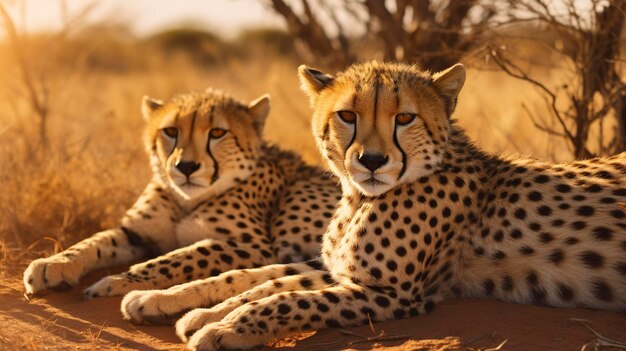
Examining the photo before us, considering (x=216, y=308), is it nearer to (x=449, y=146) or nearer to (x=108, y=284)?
(x=108, y=284)

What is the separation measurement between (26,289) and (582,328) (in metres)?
2.33

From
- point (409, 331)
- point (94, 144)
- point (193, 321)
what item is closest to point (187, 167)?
→ point (193, 321)

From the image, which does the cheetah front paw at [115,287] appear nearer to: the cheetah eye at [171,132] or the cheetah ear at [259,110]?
the cheetah eye at [171,132]

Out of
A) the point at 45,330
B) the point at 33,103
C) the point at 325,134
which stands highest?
the point at 33,103

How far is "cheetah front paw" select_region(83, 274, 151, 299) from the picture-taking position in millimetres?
3510

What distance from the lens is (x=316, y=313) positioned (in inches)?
112

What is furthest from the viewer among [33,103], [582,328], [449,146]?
[33,103]

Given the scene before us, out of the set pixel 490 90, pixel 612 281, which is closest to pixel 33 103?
pixel 612 281

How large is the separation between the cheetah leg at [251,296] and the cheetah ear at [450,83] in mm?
839

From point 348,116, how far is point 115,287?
1291mm

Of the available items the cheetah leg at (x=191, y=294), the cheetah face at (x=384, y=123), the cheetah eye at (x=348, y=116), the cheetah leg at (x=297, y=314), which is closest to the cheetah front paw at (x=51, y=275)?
the cheetah leg at (x=191, y=294)

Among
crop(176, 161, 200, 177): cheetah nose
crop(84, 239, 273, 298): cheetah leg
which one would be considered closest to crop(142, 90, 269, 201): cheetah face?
crop(176, 161, 200, 177): cheetah nose

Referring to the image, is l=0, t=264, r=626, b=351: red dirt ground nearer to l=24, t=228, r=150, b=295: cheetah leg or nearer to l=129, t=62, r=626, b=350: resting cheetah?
l=129, t=62, r=626, b=350: resting cheetah

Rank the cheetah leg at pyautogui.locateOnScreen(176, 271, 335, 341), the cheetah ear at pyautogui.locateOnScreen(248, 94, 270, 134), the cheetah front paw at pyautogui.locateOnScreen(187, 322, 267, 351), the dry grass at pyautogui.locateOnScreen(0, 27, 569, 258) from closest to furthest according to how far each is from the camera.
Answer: the cheetah front paw at pyautogui.locateOnScreen(187, 322, 267, 351) → the cheetah leg at pyautogui.locateOnScreen(176, 271, 335, 341) → the cheetah ear at pyautogui.locateOnScreen(248, 94, 270, 134) → the dry grass at pyautogui.locateOnScreen(0, 27, 569, 258)
